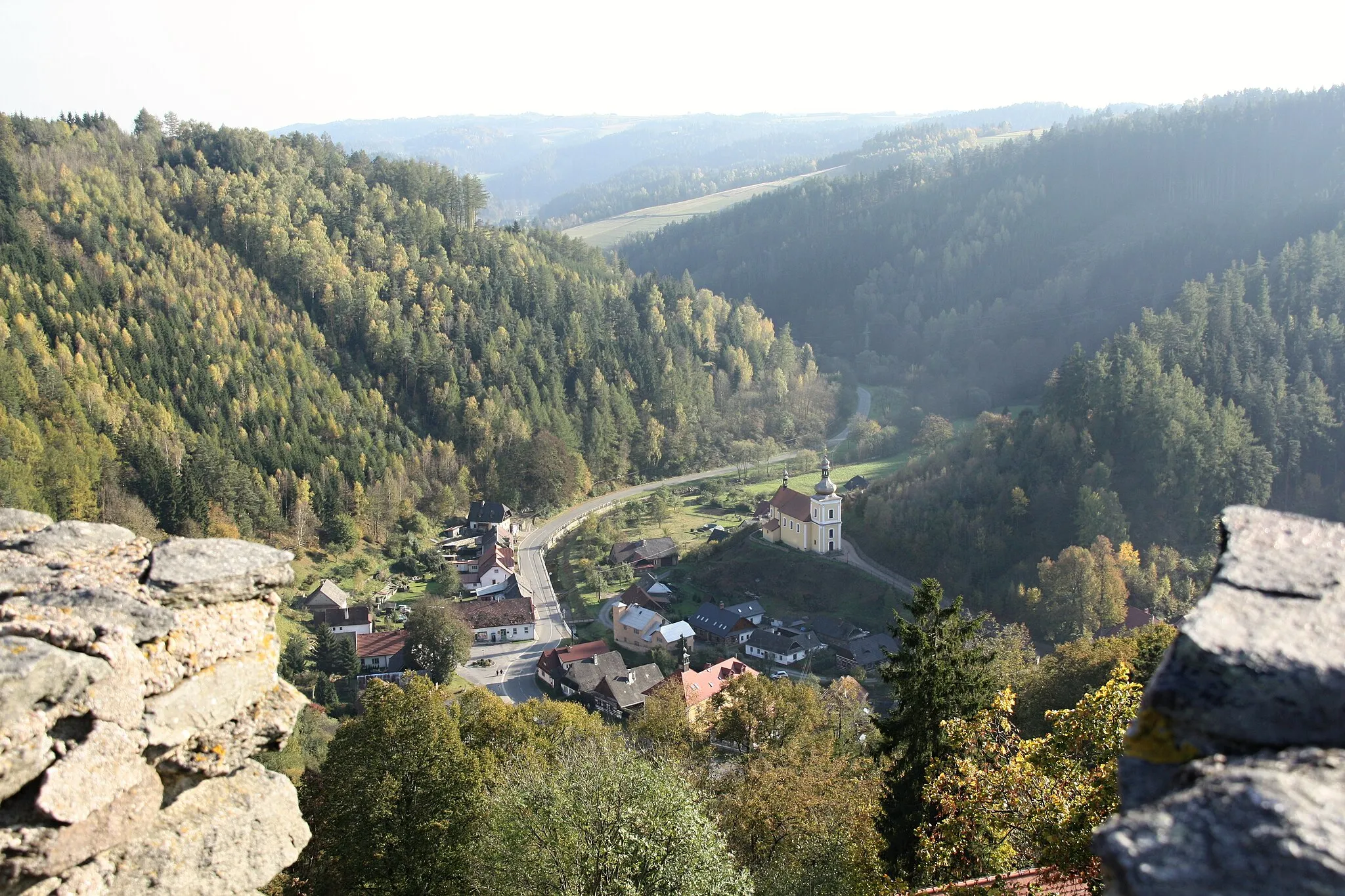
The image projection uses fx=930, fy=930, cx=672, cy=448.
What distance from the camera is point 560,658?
50281 millimetres

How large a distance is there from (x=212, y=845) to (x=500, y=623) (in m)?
50.8

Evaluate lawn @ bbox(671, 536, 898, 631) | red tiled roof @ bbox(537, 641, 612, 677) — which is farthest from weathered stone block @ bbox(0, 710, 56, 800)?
lawn @ bbox(671, 536, 898, 631)

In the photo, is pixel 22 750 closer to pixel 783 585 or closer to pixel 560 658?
pixel 560 658

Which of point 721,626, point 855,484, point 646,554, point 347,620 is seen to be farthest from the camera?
point 855,484

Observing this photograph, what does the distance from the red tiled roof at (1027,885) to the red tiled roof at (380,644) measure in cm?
4352

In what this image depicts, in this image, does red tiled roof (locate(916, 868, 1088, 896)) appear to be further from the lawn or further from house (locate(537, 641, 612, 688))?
the lawn

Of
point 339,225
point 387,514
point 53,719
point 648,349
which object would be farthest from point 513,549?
point 53,719

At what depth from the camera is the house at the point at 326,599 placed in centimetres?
5834

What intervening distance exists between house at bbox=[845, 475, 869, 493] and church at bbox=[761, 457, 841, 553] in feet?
42.1

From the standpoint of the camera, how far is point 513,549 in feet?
246

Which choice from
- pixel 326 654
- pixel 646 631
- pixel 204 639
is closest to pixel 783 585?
pixel 646 631

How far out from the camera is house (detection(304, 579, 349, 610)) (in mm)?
58344

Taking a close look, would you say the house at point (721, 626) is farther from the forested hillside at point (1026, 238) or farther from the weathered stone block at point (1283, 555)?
the forested hillside at point (1026, 238)

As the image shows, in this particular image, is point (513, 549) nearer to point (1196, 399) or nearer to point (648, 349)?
point (648, 349)
